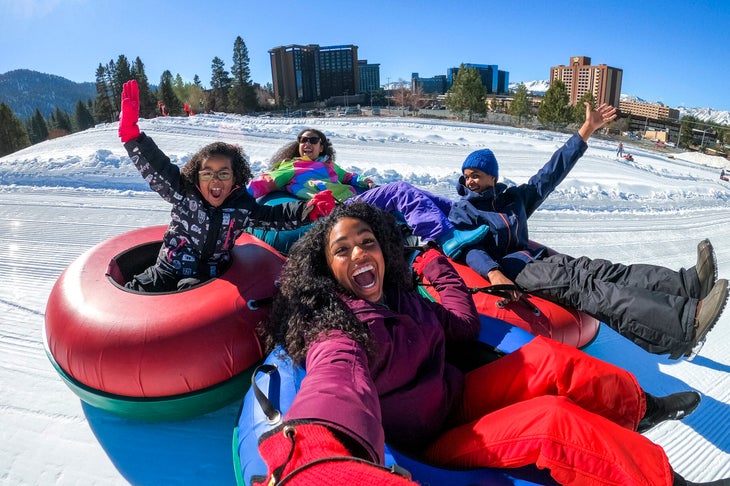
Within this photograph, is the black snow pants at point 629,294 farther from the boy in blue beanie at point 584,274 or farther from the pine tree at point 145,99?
the pine tree at point 145,99

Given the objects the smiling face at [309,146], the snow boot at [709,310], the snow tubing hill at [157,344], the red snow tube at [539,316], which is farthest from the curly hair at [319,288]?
the smiling face at [309,146]

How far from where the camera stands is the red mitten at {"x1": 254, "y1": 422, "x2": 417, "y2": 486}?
3.12ft

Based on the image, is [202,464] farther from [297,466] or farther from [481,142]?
[481,142]

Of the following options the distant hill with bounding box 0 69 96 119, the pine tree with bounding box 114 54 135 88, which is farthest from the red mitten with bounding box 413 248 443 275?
the distant hill with bounding box 0 69 96 119

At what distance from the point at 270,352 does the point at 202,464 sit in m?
0.68

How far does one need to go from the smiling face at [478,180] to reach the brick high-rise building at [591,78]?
218ft

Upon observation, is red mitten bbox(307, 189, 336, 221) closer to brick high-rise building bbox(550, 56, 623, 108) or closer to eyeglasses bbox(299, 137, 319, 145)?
A: eyeglasses bbox(299, 137, 319, 145)

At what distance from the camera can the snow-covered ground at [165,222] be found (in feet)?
7.12

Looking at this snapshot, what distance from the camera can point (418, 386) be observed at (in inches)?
63.7

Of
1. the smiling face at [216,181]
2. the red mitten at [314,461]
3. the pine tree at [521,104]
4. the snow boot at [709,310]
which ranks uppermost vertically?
the pine tree at [521,104]

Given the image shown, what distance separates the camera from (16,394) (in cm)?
254

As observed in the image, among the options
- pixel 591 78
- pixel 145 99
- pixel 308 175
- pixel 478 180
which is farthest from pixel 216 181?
Answer: pixel 591 78

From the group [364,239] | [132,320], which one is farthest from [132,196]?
[364,239]

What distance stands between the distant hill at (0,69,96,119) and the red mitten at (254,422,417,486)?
193 metres
